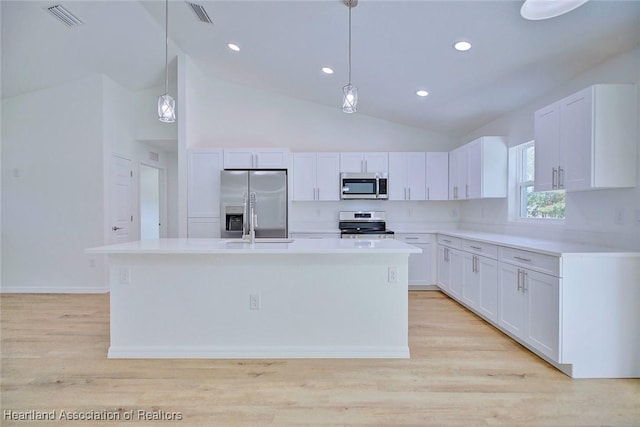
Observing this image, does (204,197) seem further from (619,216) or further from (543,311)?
(619,216)

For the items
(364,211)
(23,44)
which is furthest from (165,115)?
(364,211)

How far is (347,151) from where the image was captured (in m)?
5.41

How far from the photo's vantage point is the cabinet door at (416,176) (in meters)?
5.15

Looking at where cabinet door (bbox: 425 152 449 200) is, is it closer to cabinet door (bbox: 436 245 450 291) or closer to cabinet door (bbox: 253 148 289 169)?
cabinet door (bbox: 436 245 450 291)

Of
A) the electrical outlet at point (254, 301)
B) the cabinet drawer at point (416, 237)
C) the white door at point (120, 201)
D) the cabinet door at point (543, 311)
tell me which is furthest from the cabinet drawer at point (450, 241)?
the white door at point (120, 201)

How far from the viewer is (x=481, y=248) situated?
3559mm

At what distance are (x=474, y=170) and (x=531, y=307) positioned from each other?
2.09 meters

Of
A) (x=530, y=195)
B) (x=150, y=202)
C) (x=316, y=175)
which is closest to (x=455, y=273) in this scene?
(x=530, y=195)

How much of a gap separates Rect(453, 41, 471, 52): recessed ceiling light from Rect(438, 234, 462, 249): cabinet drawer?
217 centimetres

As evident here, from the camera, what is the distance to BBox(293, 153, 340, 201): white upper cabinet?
5145mm

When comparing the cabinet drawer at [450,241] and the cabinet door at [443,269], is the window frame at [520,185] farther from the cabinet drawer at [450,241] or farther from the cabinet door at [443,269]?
the cabinet door at [443,269]

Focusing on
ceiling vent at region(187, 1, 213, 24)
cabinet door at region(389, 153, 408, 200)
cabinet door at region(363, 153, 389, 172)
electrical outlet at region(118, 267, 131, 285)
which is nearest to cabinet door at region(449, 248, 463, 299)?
cabinet door at region(389, 153, 408, 200)

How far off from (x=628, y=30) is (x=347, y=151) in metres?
3.53

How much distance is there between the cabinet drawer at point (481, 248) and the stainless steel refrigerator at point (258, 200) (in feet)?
7.86
